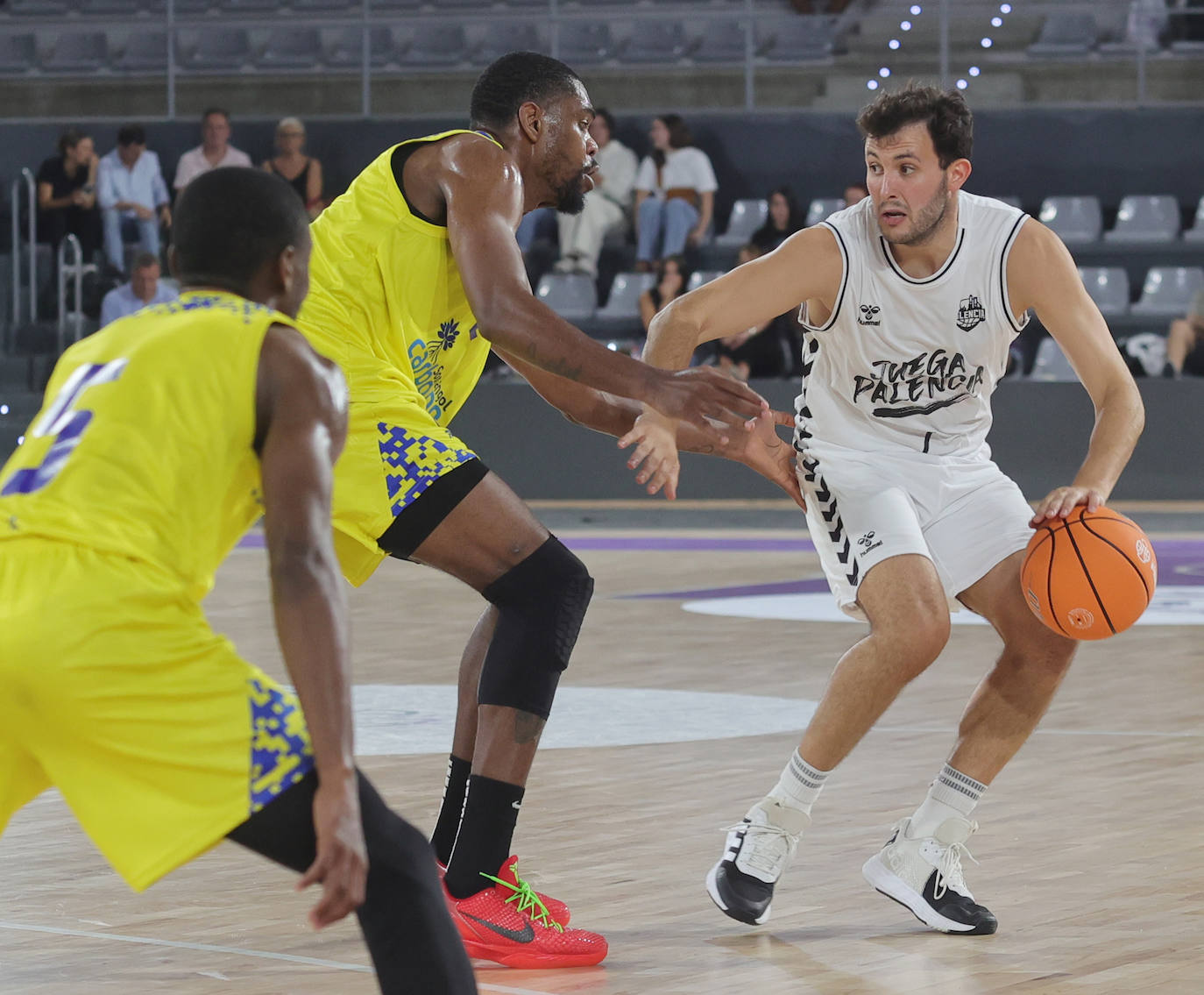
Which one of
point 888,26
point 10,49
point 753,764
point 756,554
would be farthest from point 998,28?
point 753,764

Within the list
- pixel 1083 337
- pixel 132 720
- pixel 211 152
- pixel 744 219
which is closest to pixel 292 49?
pixel 211 152

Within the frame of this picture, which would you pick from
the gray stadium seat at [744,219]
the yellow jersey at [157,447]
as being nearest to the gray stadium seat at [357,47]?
the gray stadium seat at [744,219]

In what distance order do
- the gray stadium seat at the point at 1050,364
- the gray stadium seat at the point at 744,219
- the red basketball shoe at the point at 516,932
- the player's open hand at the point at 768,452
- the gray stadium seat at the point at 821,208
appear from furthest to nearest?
the gray stadium seat at the point at 744,219
the gray stadium seat at the point at 821,208
the gray stadium seat at the point at 1050,364
the player's open hand at the point at 768,452
the red basketball shoe at the point at 516,932

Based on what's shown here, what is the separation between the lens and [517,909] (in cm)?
399

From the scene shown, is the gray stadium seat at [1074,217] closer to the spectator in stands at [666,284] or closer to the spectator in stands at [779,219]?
the spectator in stands at [779,219]

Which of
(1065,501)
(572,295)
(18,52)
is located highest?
(1065,501)

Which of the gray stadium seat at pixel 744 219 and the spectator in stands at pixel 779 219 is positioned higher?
the spectator in stands at pixel 779 219

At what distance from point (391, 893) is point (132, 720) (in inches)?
15.3

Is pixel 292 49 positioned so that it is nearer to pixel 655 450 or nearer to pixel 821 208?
pixel 821 208

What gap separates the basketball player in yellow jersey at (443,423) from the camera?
3.93 meters

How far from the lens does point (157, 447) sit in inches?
97.0

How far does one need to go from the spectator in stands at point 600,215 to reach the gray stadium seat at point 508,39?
2617 mm

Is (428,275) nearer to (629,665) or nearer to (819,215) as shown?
(629,665)

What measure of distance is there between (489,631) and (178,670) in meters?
1.88
